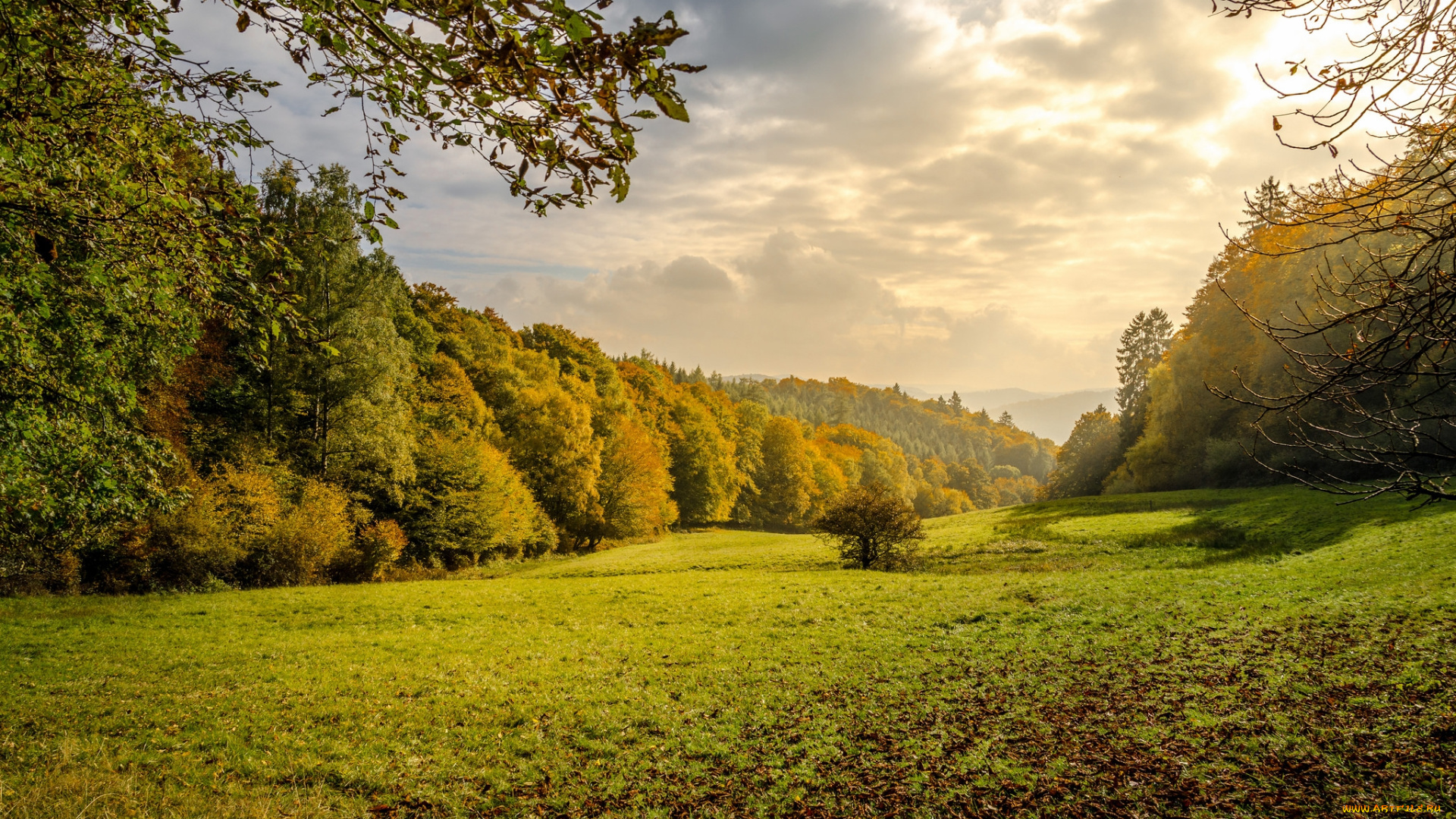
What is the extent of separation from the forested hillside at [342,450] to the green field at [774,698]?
121 inches

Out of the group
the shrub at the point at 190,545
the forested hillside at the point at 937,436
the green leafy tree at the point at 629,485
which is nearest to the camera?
the shrub at the point at 190,545

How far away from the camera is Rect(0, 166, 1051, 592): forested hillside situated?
1372cm

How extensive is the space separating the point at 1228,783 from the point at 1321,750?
1535 millimetres

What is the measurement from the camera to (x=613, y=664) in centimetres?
1273

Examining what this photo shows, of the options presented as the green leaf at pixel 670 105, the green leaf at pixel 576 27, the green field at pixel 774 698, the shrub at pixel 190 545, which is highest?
the green leaf at pixel 576 27

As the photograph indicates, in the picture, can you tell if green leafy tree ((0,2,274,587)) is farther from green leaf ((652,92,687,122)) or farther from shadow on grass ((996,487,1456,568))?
shadow on grass ((996,487,1456,568))

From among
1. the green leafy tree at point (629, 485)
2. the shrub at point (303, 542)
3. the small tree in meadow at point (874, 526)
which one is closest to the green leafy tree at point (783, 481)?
the green leafy tree at point (629, 485)

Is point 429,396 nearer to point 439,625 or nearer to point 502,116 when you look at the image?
point 439,625

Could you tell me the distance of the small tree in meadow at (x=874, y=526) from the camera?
26250mm

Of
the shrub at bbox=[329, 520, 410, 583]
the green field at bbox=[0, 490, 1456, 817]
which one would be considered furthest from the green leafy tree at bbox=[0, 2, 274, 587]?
the shrub at bbox=[329, 520, 410, 583]

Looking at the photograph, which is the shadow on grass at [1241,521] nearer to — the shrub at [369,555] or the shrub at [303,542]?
the shrub at [369,555]

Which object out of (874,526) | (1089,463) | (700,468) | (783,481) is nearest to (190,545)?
(874,526)

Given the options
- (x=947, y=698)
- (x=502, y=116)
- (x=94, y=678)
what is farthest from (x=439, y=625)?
(x=502, y=116)

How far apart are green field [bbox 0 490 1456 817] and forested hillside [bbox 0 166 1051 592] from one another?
10.0ft
